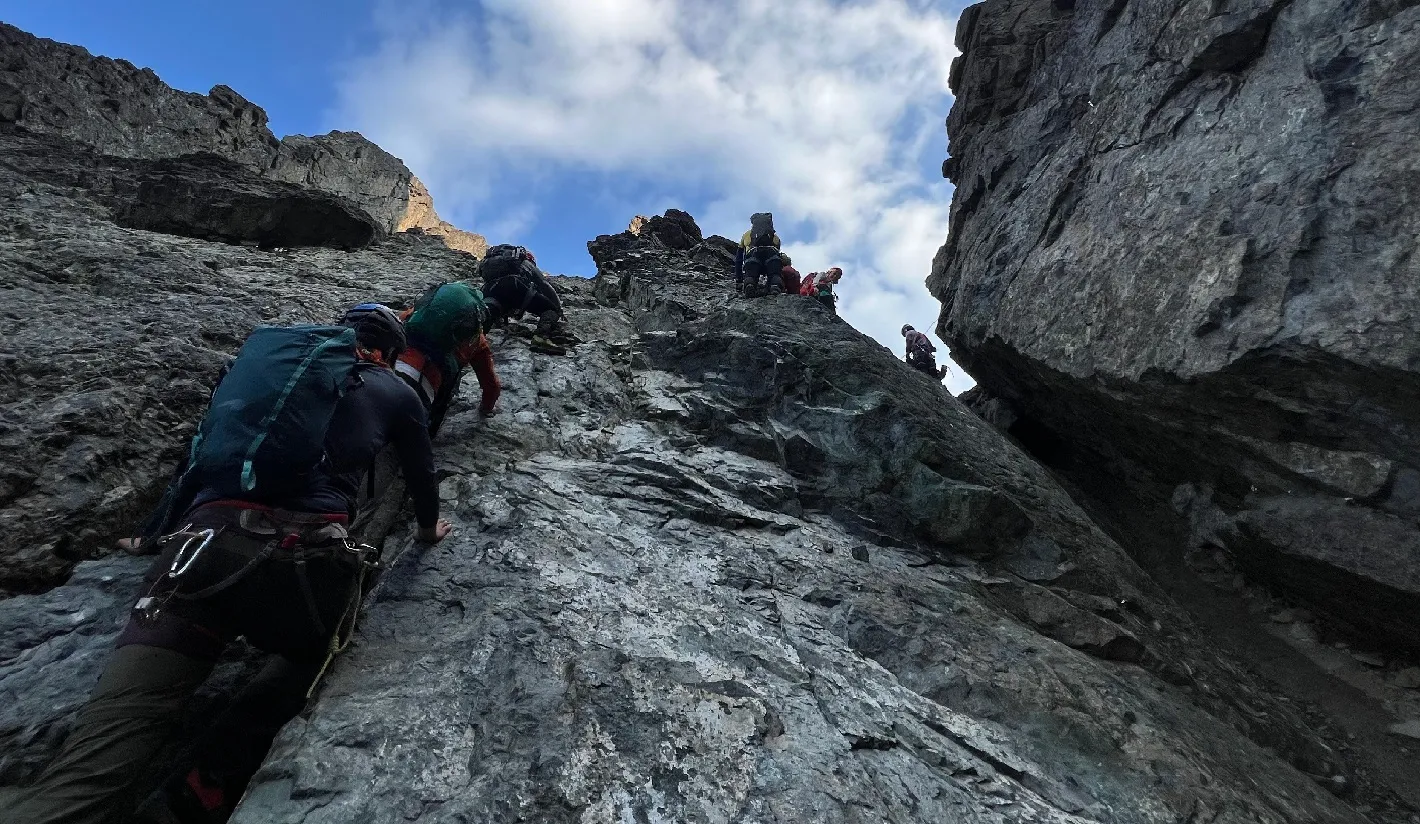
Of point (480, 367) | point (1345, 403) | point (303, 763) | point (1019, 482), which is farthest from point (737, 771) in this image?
point (1345, 403)

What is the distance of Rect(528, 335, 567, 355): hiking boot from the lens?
11.5 m

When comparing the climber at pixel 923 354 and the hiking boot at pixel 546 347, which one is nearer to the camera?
the hiking boot at pixel 546 347

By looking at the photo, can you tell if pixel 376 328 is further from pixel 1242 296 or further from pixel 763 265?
pixel 763 265

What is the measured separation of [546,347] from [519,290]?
1.14 metres

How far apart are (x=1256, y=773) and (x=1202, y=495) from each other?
6521 millimetres

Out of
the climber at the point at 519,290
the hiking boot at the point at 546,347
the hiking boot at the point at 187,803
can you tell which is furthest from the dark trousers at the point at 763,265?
the hiking boot at the point at 187,803

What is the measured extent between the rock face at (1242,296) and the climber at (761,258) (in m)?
4.96

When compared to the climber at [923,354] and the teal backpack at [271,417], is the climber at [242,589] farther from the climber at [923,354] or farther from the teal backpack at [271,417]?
the climber at [923,354]

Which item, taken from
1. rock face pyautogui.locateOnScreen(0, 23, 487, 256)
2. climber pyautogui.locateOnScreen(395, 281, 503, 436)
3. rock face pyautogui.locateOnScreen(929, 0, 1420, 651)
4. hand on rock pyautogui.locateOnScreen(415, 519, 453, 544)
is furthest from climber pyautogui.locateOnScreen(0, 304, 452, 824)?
rock face pyautogui.locateOnScreen(0, 23, 487, 256)

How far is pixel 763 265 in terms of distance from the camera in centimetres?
1666

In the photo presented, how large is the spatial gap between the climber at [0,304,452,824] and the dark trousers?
12.6 metres

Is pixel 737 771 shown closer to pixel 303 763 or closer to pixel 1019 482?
pixel 303 763

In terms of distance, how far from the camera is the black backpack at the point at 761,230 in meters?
16.9

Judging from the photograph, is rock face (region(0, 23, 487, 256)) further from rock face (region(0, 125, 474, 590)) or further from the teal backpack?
the teal backpack
